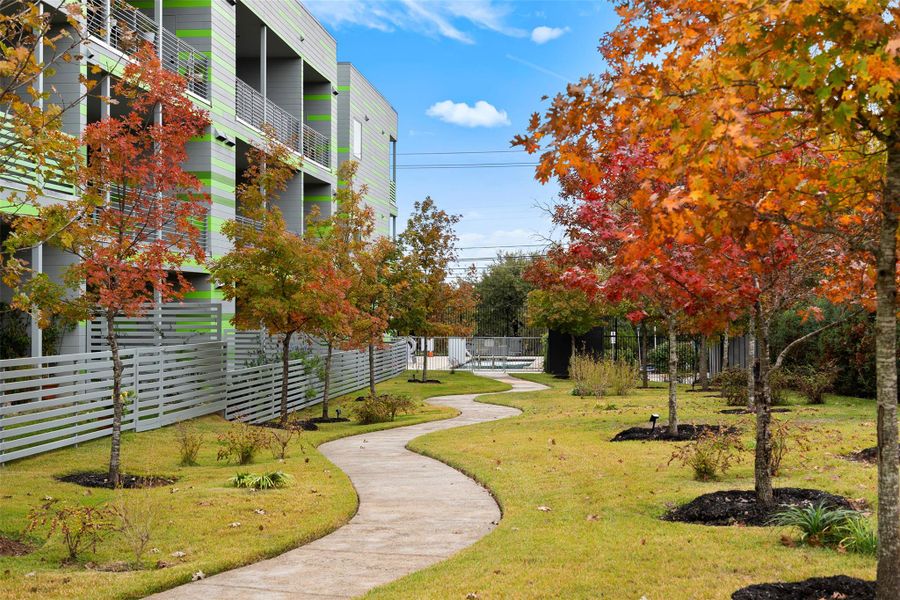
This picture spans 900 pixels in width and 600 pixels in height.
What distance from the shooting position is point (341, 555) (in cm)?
725

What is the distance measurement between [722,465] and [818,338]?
14.8 m

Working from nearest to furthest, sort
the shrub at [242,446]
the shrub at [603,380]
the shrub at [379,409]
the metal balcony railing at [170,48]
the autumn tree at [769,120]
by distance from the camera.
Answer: the autumn tree at [769,120] → the shrub at [242,446] → the shrub at [379,409] → the metal balcony railing at [170,48] → the shrub at [603,380]

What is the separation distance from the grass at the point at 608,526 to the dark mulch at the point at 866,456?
25cm

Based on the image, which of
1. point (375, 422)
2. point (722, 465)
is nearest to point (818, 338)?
point (375, 422)

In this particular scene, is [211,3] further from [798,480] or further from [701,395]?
[798,480]

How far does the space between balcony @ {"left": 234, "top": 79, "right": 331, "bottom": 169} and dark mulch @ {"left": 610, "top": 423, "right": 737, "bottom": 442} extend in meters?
11.7

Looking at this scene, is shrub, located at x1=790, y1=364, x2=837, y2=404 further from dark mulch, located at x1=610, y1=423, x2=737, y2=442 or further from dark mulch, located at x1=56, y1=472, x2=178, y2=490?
dark mulch, located at x1=56, y1=472, x2=178, y2=490

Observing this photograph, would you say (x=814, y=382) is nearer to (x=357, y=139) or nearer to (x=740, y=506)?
(x=740, y=506)

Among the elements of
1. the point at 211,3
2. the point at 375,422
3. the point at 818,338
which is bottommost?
the point at 375,422

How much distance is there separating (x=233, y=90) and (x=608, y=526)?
1959 cm

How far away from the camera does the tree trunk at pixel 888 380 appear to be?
468 centimetres

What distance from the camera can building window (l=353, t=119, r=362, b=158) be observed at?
125 feet

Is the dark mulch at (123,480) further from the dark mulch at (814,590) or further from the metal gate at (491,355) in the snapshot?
the metal gate at (491,355)

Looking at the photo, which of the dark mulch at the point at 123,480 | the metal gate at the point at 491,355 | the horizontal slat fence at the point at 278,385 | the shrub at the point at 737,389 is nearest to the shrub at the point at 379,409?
the horizontal slat fence at the point at 278,385
